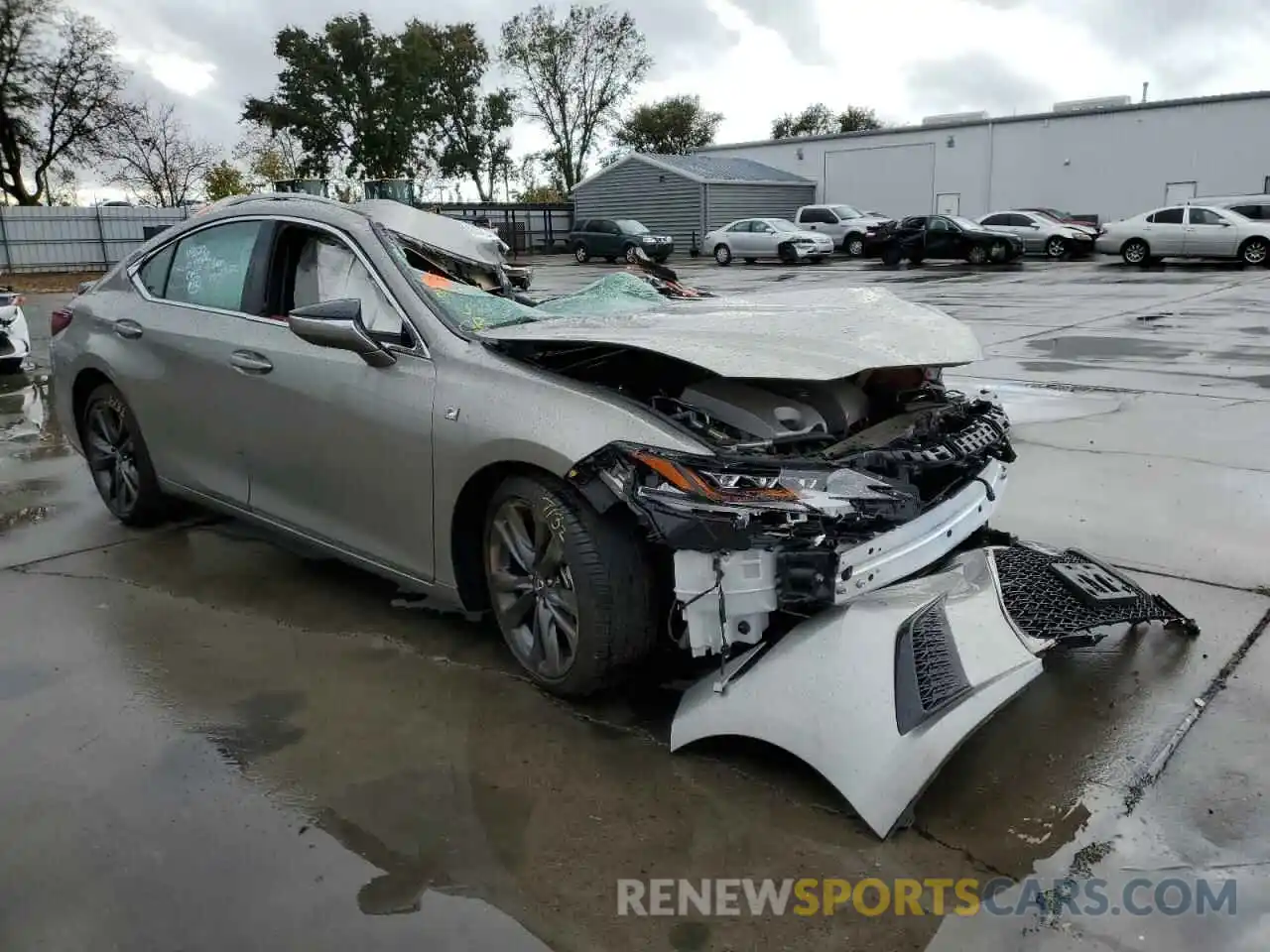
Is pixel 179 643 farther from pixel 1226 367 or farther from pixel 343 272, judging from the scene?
pixel 1226 367

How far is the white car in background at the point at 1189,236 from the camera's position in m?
24.0

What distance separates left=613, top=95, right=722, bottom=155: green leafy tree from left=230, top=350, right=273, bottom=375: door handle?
58.7m

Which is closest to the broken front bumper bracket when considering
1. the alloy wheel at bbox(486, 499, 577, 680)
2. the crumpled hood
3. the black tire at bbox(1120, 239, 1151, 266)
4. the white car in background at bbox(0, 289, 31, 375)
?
the alloy wheel at bbox(486, 499, 577, 680)

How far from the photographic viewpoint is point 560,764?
120 inches

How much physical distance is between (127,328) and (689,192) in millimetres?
38027

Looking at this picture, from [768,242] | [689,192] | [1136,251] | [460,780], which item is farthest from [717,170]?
[460,780]

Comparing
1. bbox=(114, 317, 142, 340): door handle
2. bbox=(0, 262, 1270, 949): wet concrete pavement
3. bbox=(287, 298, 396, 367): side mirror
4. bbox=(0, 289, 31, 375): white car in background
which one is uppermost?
bbox=(287, 298, 396, 367): side mirror

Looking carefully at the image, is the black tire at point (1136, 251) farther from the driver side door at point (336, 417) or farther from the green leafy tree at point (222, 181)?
the green leafy tree at point (222, 181)

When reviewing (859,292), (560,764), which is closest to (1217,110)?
(859,292)

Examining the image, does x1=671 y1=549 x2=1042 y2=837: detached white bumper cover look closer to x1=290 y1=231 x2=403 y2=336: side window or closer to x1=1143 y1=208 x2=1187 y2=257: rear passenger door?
x1=290 y1=231 x2=403 y2=336: side window

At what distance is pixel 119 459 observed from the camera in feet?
16.9

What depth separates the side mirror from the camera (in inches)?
135

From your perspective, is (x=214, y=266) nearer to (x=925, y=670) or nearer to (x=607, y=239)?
(x=925, y=670)

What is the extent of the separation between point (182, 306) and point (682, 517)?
2964mm
